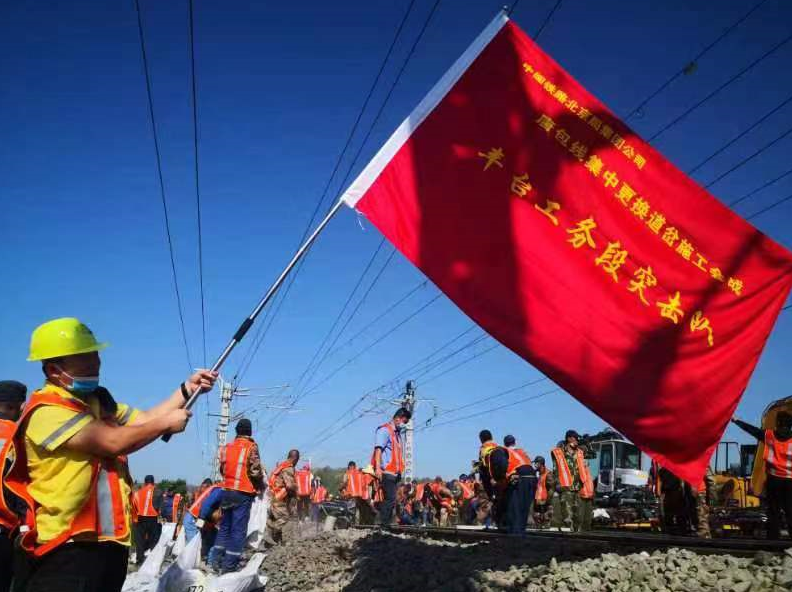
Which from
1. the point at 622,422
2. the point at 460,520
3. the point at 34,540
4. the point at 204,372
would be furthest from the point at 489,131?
the point at 460,520

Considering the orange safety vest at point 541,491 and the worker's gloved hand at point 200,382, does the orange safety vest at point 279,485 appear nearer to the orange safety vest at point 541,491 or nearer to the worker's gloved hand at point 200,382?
the orange safety vest at point 541,491

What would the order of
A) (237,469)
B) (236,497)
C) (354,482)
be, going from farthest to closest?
(354,482)
(237,469)
(236,497)

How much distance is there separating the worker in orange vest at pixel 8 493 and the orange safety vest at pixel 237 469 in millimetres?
3322

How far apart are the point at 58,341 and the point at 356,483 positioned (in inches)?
602

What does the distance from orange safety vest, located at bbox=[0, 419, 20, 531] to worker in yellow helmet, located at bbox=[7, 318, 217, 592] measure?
257 mm

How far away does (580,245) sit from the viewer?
4.34m

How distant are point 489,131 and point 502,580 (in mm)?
3698

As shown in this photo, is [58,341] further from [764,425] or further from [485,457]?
[764,425]

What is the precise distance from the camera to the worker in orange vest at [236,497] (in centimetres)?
726

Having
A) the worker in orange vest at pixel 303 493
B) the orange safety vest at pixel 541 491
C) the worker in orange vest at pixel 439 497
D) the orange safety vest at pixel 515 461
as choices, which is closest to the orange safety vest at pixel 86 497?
the orange safety vest at pixel 515 461

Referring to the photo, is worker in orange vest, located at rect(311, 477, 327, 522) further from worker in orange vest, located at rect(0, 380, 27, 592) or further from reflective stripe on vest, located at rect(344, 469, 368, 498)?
worker in orange vest, located at rect(0, 380, 27, 592)

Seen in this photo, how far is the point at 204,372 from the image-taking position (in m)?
3.09

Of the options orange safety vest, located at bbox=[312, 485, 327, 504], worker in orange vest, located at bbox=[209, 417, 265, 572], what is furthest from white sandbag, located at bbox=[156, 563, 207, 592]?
orange safety vest, located at bbox=[312, 485, 327, 504]

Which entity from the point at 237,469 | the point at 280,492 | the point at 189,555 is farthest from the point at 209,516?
the point at 280,492
